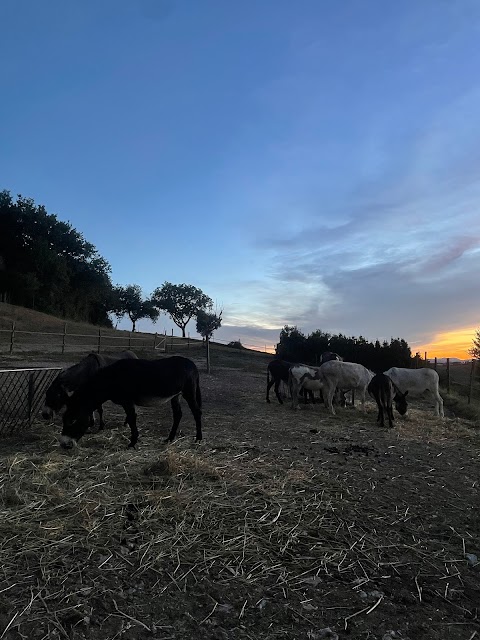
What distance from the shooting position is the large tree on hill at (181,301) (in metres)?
78.1

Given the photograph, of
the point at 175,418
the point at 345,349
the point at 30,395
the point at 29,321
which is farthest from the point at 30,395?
the point at 29,321

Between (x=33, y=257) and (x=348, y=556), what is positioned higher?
(x=33, y=257)

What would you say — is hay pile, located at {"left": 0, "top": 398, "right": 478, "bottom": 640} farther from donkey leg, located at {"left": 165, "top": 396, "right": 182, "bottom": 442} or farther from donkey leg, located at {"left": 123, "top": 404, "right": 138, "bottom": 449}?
donkey leg, located at {"left": 165, "top": 396, "right": 182, "bottom": 442}

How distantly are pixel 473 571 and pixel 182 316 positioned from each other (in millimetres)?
76697

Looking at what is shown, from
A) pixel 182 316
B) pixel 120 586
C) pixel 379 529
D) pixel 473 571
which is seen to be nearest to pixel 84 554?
pixel 120 586

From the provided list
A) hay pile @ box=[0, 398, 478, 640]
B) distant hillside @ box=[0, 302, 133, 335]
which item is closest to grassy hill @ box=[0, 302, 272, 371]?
distant hillside @ box=[0, 302, 133, 335]

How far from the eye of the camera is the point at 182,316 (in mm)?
79312

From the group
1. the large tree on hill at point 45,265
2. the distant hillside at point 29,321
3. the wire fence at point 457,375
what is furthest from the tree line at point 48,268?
the wire fence at point 457,375

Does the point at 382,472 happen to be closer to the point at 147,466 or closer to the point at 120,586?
the point at 147,466

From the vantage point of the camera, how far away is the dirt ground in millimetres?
2857

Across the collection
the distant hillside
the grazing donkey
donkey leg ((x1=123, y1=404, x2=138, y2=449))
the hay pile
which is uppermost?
the distant hillside

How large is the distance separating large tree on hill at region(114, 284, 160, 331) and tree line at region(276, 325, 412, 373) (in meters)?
33.3

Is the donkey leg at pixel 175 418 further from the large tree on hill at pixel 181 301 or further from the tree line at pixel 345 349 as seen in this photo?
the large tree on hill at pixel 181 301

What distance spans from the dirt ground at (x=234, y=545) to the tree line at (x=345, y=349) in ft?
78.7
